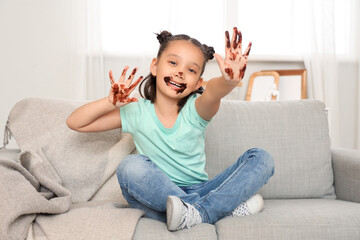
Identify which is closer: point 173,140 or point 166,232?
point 166,232

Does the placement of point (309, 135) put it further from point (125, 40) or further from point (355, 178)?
point (125, 40)

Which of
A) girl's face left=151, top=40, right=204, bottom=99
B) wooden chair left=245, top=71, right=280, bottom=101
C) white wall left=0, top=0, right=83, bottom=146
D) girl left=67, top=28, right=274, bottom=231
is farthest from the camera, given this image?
wooden chair left=245, top=71, right=280, bottom=101

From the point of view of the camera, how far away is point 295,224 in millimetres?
1312

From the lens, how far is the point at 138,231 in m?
1.22

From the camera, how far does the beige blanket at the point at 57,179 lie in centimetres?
120

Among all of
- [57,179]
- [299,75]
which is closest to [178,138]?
[57,179]

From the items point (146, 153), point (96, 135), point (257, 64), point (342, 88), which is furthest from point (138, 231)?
point (342, 88)

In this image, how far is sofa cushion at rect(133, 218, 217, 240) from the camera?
1195mm

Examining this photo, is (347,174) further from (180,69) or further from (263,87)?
(263,87)

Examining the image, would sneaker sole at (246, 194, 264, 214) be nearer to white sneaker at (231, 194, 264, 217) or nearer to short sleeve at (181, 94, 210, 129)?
white sneaker at (231, 194, 264, 217)

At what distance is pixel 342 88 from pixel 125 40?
5.93 feet

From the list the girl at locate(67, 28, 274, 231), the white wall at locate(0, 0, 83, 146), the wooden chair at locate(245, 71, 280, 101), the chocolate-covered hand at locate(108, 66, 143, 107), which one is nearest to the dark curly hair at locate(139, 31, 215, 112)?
the girl at locate(67, 28, 274, 231)

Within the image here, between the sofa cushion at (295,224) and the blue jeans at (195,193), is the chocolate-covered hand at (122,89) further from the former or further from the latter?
the sofa cushion at (295,224)

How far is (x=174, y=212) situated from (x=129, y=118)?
0.48m
